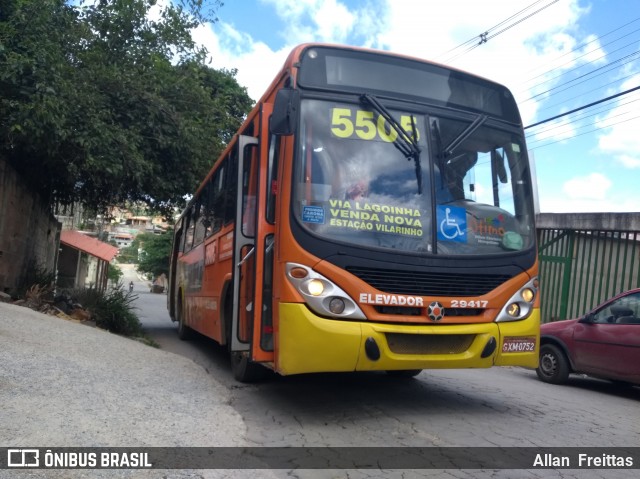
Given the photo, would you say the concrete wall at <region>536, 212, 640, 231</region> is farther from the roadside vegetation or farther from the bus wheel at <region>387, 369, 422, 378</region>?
the roadside vegetation

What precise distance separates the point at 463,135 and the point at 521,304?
5.87 ft

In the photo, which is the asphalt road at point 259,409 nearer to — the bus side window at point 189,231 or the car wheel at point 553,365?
the car wheel at point 553,365

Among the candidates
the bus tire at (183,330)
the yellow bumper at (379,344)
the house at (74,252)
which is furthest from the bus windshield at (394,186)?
the house at (74,252)

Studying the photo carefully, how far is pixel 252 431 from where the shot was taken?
530 centimetres

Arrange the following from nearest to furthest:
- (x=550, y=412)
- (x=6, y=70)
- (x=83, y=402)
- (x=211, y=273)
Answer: (x=83, y=402) → (x=550, y=412) → (x=211, y=273) → (x=6, y=70)

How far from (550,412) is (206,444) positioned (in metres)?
3.82

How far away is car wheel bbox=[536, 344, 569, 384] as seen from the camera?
8.90 metres

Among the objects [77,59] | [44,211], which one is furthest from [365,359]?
[44,211]

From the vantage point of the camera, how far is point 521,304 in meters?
5.87

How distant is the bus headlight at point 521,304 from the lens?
5754 millimetres

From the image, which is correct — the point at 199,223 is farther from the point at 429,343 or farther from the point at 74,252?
the point at 74,252

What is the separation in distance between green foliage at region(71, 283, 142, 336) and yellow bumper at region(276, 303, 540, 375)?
7.73 m

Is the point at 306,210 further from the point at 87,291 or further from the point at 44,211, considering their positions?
the point at 44,211

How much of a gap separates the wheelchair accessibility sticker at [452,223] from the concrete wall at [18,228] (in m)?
9.32
